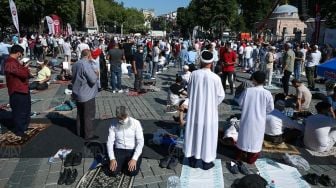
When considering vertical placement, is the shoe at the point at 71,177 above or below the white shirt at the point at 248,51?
below

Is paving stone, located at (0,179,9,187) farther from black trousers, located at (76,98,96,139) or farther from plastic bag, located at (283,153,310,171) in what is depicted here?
plastic bag, located at (283,153,310,171)

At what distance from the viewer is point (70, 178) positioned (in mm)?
5820

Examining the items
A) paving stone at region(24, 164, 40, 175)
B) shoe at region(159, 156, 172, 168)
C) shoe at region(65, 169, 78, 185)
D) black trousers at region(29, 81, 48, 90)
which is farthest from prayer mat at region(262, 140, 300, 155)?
black trousers at region(29, 81, 48, 90)

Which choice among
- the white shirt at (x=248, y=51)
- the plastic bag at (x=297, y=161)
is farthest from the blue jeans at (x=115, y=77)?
the white shirt at (x=248, y=51)

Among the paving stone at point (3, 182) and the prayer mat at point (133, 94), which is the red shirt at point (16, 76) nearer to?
the paving stone at point (3, 182)

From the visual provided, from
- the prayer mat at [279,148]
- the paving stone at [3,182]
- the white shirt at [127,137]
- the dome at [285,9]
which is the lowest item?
the paving stone at [3,182]

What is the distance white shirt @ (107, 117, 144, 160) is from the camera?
5.93 meters

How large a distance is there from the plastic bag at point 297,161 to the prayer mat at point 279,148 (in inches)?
18.3

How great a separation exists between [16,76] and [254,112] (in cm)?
479

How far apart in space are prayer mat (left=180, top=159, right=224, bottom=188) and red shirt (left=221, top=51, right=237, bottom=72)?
685 cm

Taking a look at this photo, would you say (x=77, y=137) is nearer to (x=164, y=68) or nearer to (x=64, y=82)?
(x=64, y=82)

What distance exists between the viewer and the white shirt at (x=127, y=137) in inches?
233

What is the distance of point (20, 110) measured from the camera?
25.8 feet

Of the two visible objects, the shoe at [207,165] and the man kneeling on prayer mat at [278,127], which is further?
the man kneeling on prayer mat at [278,127]
